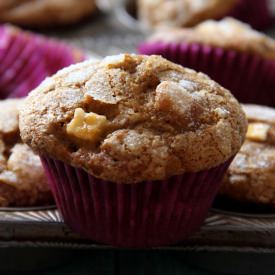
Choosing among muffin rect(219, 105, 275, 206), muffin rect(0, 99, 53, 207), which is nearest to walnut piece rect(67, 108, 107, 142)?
muffin rect(0, 99, 53, 207)

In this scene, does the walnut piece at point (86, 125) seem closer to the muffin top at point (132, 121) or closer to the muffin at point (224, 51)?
the muffin top at point (132, 121)

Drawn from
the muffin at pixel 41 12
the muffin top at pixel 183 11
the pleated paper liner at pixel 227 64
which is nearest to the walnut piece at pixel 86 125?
the pleated paper liner at pixel 227 64

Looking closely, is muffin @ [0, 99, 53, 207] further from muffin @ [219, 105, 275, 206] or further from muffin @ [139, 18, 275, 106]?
muffin @ [139, 18, 275, 106]

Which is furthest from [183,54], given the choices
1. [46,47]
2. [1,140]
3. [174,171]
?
[174,171]

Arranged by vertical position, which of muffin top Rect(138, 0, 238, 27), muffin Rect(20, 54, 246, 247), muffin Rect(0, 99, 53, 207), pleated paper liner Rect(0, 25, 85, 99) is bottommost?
muffin top Rect(138, 0, 238, 27)

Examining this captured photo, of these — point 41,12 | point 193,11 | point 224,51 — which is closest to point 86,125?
point 224,51

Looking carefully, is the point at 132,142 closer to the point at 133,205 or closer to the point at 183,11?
the point at 133,205
